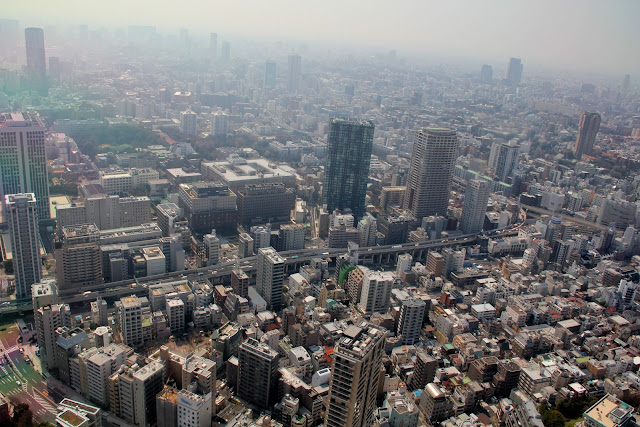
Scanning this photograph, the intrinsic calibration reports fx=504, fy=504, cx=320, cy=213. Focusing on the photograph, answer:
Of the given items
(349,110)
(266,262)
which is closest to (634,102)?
(349,110)

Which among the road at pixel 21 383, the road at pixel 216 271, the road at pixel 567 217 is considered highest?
the road at pixel 567 217

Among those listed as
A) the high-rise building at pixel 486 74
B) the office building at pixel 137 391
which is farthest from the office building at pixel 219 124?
the high-rise building at pixel 486 74

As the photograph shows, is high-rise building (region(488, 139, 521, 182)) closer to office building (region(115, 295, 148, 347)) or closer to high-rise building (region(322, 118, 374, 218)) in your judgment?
high-rise building (region(322, 118, 374, 218))

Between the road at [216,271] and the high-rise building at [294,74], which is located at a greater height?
the high-rise building at [294,74]

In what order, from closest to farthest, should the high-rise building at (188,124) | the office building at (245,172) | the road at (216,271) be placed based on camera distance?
the road at (216,271) → the office building at (245,172) → the high-rise building at (188,124)

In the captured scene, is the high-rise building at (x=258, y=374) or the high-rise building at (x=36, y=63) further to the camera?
the high-rise building at (x=36, y=63)

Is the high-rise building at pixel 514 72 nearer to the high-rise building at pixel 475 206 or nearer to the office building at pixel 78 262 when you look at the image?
the high-rise building at pixel 475 206
